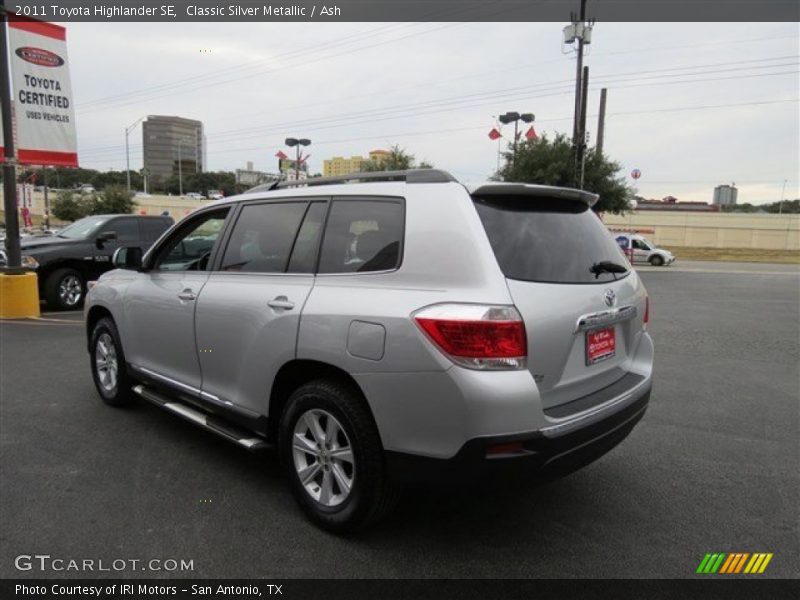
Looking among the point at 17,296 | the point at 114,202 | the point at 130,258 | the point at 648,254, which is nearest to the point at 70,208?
the point at 114,202

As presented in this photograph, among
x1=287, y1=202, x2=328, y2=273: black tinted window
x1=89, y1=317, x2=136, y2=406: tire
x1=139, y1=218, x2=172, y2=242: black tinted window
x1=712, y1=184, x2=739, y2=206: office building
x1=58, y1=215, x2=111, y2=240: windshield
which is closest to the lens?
x1=287, y1=202, x2=328, y2=273: black tinted window

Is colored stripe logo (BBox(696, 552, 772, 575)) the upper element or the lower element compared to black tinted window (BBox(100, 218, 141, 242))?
lower

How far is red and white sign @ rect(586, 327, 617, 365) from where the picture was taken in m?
2.95

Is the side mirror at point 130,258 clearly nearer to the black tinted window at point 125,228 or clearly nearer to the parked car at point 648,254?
the black tinted window at point 125,228

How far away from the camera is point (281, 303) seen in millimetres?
3225

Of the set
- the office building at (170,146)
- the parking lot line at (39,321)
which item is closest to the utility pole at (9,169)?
the parking lot line at (39,321)

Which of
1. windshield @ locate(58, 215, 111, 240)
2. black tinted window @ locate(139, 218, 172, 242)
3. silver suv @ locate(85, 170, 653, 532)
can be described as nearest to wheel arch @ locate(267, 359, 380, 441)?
silver suv @ locate(85, 170, 653, 532)

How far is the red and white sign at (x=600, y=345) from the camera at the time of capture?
2.95 m

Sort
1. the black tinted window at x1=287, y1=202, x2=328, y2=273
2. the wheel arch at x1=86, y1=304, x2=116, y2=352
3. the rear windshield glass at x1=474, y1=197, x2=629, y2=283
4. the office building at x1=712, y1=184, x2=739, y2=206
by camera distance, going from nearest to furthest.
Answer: the rear windshield glass at x1=474, y1=197, x2=629, y2=283 → the black tinted window at x1=287, y1=202, x2=328, y2=273 → the wheel arch at x1=86, y1=304, x2=116, y2=352 → the office building at x1=712, y1=184, x2=739, y2=206

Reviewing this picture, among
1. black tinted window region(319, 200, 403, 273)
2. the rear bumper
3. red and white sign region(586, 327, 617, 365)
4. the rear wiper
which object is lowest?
the rear bumper

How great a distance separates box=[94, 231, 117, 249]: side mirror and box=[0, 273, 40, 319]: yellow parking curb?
130cm

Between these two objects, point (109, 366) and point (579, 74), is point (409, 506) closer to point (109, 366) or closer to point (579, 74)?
point (109, 366)

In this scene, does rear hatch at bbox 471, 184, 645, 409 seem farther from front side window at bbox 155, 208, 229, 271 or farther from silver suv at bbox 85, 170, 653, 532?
front side window at bbox 155, 208, 229, 271

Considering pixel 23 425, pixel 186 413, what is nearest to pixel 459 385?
→ pixel 186 413
